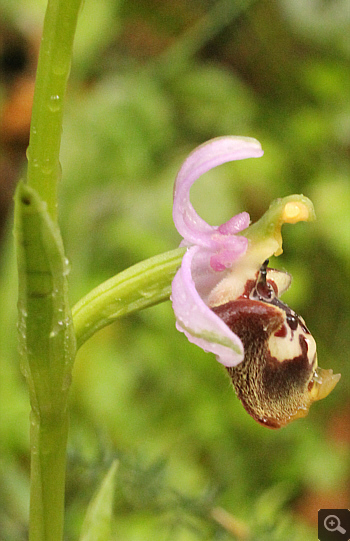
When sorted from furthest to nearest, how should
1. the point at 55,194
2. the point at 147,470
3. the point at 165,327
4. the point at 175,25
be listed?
the point at 175,25 → the point at 165,327 → the point at 147,470 → the point at 55,194

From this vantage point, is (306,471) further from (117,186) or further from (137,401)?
(117,186)

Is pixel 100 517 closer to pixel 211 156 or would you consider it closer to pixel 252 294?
pixel 252 294

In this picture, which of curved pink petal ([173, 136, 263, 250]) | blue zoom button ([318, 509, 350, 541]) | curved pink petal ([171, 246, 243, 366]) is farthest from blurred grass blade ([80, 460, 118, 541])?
blue zoom button ([318, 509, 350, 541])

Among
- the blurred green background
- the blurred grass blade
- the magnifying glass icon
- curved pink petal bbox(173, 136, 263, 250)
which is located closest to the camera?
curved pink petal bbox(173, 136, 263, 250)

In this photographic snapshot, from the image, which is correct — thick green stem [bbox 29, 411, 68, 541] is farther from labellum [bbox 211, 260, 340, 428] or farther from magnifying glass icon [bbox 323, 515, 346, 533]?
magnifying glass icon [bbox 323, 515, 346, 533]

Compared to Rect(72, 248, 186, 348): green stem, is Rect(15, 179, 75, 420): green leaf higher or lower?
lower

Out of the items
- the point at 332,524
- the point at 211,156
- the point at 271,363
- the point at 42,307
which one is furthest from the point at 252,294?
the point at 332,524

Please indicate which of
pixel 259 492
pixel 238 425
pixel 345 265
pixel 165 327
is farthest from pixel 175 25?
pixel 259 492
